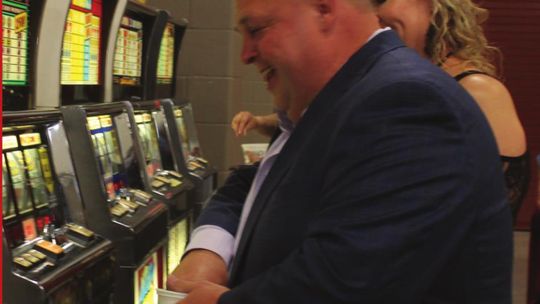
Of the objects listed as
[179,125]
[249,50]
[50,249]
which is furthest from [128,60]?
[249,50]

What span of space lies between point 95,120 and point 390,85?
1990mm

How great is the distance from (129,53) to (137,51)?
0.41 feet

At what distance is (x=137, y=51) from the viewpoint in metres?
3.91

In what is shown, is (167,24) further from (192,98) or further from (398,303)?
(398,303)

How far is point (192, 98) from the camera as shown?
17.2 feet

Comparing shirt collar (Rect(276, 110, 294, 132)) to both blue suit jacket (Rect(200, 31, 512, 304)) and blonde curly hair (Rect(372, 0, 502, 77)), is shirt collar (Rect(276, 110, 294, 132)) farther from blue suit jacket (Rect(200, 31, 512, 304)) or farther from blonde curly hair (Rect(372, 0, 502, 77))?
blonde curly hair (Rect(372, 0, 502, 77))

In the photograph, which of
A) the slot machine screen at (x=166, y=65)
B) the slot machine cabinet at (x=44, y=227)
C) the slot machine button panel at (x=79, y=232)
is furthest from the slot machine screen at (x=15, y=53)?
the slot machine screen at (x=166, y=65)

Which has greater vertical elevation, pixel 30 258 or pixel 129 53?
pixel 129 53

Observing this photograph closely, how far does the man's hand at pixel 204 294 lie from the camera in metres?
0.95

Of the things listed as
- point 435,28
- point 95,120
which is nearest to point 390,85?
point 435,28

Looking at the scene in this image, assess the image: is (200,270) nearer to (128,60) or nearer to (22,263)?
(22,263)

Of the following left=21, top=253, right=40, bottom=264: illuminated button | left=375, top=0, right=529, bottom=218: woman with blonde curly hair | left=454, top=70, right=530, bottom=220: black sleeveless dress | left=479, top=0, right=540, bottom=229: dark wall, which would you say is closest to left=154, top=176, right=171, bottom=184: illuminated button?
left=21, top=253, right=40, bottom=264: illuminated button

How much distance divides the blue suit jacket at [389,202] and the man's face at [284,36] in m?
0.05

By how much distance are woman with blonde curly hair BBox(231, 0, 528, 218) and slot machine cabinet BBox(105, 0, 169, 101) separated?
1.80 m
